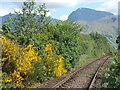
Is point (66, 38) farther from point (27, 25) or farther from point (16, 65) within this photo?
point (16, 65)

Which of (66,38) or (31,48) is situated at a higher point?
(66,38)

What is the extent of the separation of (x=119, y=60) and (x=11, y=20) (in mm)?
7533

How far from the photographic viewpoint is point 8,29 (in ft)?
41.7

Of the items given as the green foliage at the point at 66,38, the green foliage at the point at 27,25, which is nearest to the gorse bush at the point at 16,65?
the green foliage at the point at 27,25

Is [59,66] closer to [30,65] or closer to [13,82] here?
[30,65]

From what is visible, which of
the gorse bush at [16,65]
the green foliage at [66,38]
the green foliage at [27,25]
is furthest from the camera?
the green foliage at [66,38]

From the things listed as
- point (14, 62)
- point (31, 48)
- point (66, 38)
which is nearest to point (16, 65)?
point (14, 62)

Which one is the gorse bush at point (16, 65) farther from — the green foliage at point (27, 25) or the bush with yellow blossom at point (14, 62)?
the green foliage at point (27, 25)

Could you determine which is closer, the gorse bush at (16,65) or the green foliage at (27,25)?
the gorse bush at (16,65)

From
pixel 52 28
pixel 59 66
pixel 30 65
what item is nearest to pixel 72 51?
pixel 52 28

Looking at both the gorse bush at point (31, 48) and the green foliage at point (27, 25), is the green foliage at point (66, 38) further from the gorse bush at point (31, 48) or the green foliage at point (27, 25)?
the green foliage at point (27, 25)

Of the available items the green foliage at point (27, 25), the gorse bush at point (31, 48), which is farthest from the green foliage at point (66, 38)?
the green foliage at point (27, 25)

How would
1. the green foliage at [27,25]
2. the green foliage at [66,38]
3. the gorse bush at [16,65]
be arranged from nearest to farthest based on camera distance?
the gorse bush at [16,65] → the green foliage at [27,25] → the green foliage at [66,38]

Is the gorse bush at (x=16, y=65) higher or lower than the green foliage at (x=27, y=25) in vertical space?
lower
